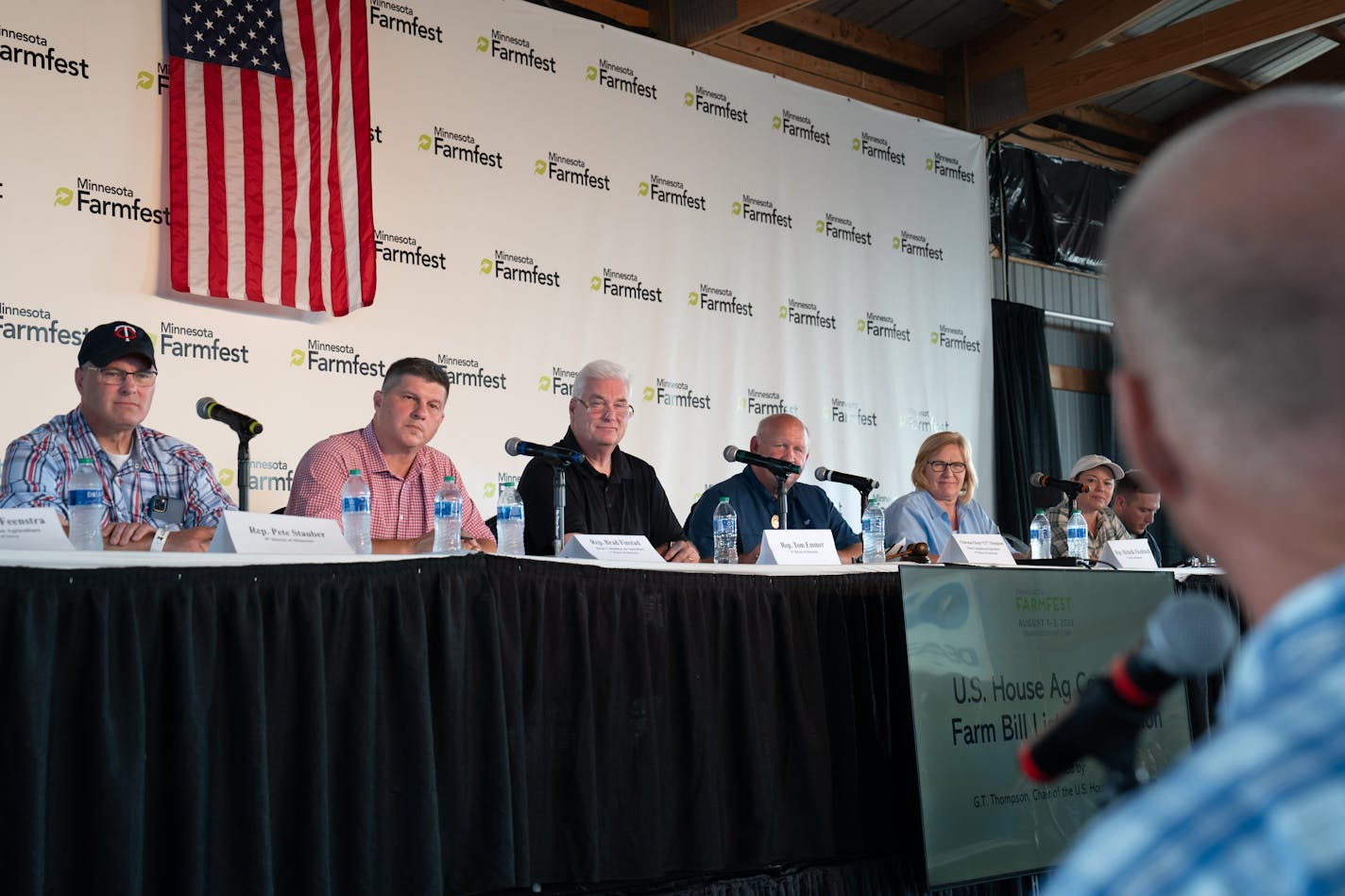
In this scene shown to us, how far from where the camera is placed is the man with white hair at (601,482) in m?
3.57

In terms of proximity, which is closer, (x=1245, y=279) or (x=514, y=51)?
(x=1245, y=279)

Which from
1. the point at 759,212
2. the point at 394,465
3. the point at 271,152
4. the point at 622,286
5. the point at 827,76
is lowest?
the point at 394,465

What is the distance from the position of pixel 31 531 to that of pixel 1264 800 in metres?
2.05

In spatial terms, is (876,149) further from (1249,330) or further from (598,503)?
(1249,330)

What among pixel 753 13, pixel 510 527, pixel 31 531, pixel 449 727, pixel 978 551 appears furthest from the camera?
pixel 753 13

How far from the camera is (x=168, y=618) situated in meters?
1.99

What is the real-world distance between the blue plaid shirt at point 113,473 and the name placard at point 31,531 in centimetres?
90

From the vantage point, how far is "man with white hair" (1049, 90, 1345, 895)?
0.36 meters

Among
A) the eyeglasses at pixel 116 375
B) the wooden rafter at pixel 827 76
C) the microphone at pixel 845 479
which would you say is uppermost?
the wooden rafter at pixel 827 76

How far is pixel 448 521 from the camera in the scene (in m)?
2.78

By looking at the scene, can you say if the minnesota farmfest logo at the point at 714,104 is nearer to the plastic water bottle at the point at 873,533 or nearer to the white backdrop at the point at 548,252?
the white backdrop at the point at 548,252

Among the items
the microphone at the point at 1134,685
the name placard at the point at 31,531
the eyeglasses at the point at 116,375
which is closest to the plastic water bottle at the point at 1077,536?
the eyeglasses at the point at 116,375

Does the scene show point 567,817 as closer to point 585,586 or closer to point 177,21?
point 585,586

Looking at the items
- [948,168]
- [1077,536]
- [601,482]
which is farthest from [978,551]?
[948,168]
